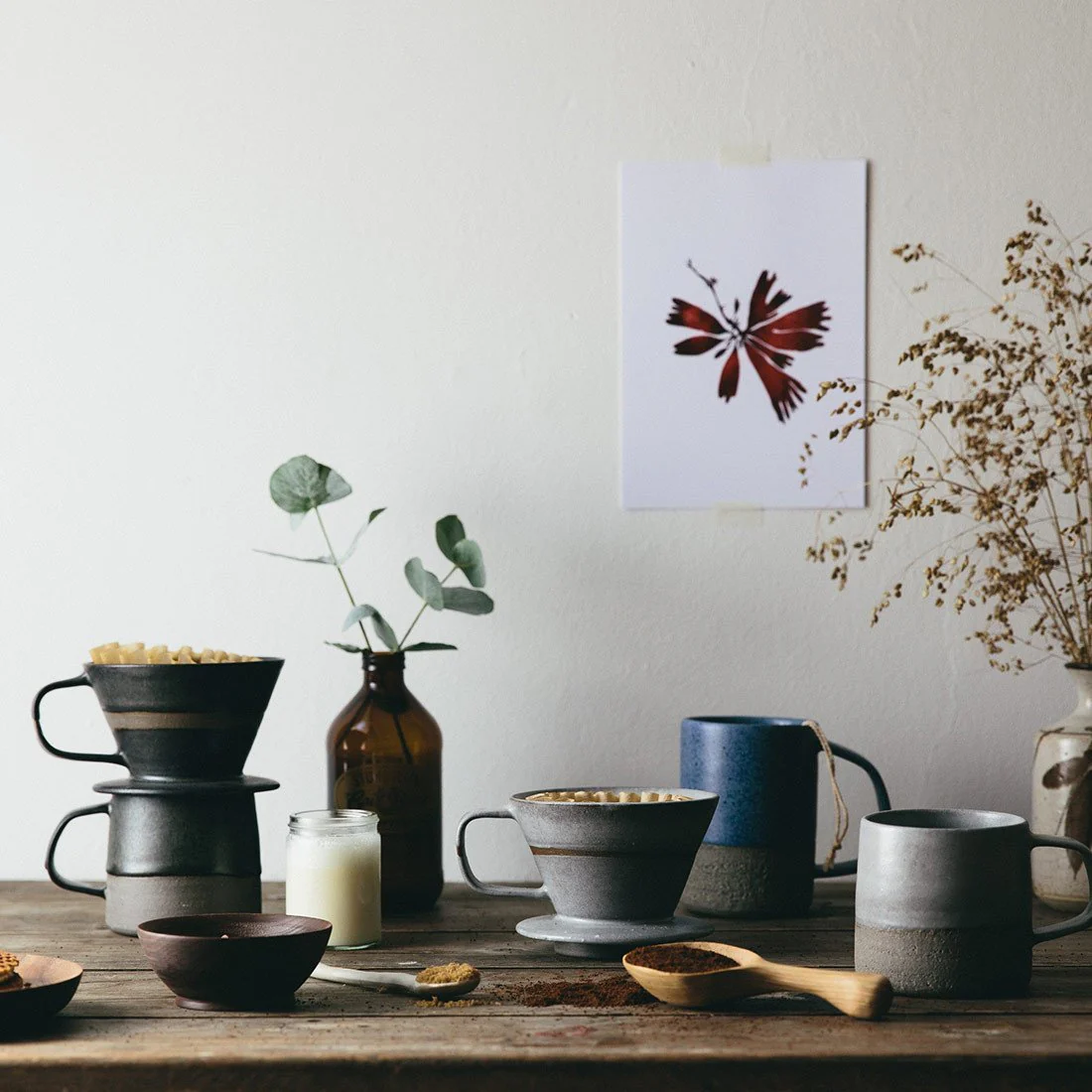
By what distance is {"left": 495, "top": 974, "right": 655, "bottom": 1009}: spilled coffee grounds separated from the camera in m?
1.00

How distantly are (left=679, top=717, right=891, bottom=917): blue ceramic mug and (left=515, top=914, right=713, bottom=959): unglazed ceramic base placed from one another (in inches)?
6.0

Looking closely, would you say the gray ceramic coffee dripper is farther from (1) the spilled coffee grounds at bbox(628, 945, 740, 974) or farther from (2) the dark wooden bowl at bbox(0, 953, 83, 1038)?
(2) the dark wooden bowl at bbox(0, 953, 83, 1038)

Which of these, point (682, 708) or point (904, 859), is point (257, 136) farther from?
point (904, 859)

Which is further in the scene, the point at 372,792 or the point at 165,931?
the point at 372,792

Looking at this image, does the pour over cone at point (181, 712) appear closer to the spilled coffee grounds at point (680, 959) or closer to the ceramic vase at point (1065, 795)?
the spilled coffee grounds at point (680, 959)

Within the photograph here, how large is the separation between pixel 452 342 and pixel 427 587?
33 centimetres

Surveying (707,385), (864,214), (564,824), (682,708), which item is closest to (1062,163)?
(864,214)

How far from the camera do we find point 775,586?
160 centimetres

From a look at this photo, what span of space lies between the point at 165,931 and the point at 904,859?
1.91 feet

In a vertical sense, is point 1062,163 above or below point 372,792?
above

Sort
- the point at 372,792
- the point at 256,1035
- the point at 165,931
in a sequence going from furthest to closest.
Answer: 1. the point at 372,792
2. the point at 165,931
3. the point at 256,1035

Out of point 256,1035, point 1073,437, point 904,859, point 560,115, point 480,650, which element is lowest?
point 256,1035

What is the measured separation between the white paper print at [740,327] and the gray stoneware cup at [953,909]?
0.63 meters

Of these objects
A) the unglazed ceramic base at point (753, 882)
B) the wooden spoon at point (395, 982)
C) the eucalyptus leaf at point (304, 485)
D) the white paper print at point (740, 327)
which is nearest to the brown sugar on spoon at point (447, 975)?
the wooden spoon at point (395, 982)
